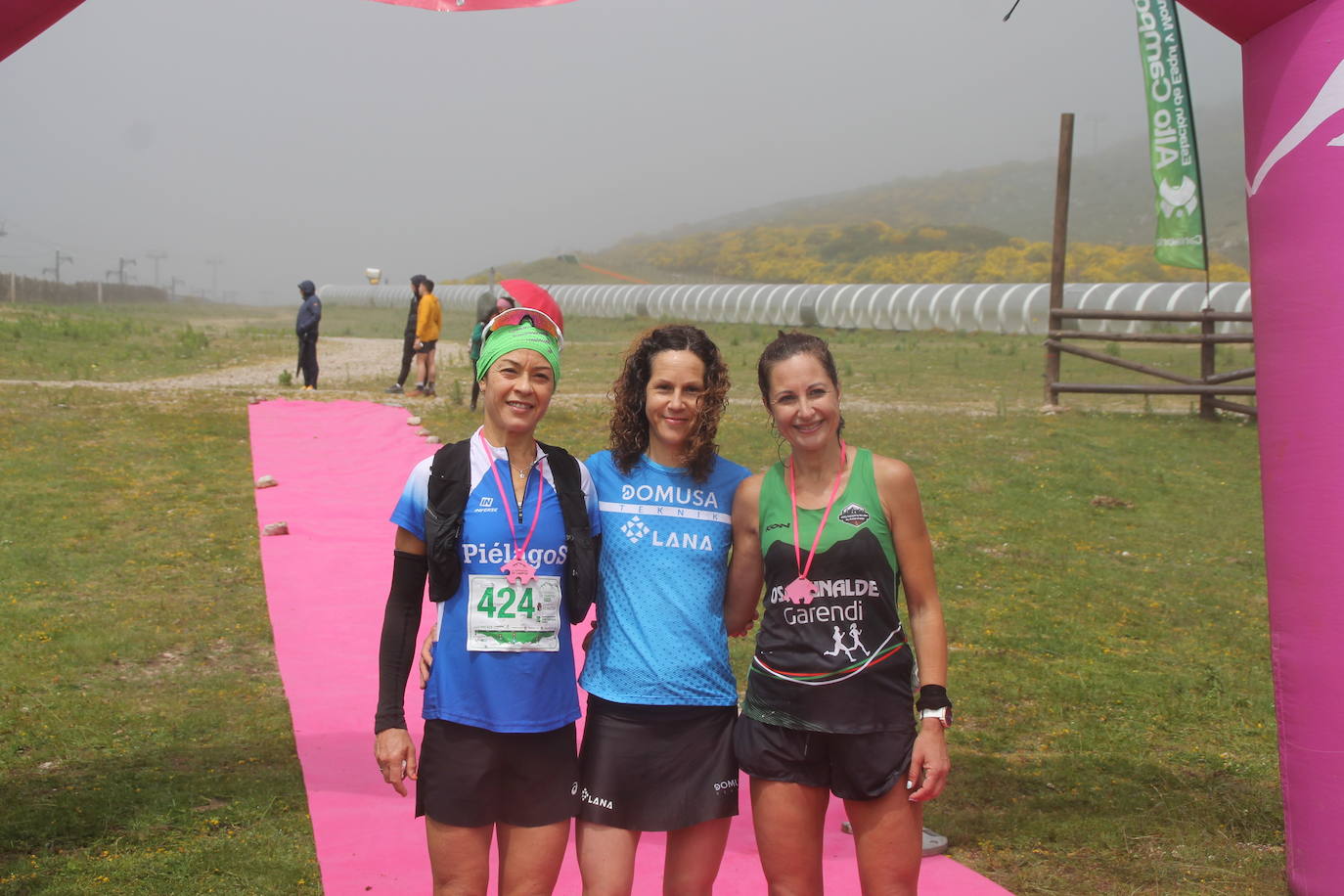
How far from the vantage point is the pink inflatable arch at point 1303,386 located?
331 centimetres

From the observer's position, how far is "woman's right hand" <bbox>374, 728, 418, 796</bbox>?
2.70 meters

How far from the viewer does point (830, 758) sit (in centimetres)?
274

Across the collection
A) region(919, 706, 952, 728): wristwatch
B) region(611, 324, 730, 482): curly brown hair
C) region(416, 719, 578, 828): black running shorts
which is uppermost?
region(611, 324, 730, 482): curly brown hair

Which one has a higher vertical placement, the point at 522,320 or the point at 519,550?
the point at 522,320

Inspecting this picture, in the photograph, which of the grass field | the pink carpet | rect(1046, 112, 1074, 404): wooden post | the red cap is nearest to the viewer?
the red cap

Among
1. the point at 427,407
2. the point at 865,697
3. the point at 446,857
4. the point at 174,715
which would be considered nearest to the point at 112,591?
the point at 174,715

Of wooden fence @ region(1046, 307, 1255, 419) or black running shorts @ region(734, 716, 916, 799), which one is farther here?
wooden fence @ region(1046, 307, 1255, 419)

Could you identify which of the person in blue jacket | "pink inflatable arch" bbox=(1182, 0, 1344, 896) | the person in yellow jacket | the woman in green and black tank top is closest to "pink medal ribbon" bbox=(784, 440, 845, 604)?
the woman in green and black tank top

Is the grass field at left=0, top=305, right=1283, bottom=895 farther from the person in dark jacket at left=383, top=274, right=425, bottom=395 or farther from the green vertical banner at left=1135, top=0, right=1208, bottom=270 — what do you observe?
the person in dark jacket at left=383, top=274, right=425, bottom=395

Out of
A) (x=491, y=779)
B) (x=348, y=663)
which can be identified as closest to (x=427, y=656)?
(x=491, y=779)

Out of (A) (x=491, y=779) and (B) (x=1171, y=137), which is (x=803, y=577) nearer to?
(A) (x=491, y=779)

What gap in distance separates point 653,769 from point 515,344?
3.38 feet

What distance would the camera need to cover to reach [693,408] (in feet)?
9.48

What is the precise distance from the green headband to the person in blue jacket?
26cm
